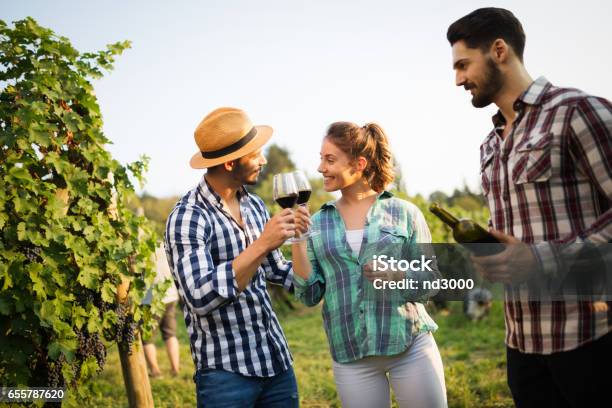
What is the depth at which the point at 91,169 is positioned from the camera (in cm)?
397

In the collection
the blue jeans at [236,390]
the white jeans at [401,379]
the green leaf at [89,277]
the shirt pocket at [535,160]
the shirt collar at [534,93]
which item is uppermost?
the shirt collar at [534,93]

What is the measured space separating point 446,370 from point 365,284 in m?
4.01

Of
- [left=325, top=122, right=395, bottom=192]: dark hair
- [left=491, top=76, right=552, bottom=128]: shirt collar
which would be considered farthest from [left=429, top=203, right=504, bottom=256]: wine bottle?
[left=325, top=122, right=395, bottom=192]: dark hair

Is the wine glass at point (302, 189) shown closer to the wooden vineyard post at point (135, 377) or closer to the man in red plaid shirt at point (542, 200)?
the man in red plaid shirt at point (542, 200)

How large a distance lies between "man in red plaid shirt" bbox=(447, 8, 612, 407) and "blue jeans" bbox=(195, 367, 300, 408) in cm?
112

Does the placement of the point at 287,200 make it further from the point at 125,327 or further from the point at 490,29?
the point at 125,327

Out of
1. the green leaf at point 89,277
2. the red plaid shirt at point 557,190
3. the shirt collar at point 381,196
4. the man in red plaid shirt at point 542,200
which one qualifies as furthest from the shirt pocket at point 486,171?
the green leaf at point 89,277

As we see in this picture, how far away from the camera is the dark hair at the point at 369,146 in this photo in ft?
10.0

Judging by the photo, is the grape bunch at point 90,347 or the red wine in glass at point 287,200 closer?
the red wine in glass at point 287,200

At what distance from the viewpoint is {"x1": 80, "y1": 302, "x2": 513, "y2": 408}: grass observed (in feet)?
17.9

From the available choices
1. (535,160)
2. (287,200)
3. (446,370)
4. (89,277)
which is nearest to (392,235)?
(287,200)

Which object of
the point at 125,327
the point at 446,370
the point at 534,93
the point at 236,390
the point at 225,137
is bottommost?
the point at 446,370

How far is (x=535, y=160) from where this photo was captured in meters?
1.97

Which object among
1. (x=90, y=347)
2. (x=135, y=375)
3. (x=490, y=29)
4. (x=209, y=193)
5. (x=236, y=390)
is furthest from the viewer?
(x=135, y=375)
